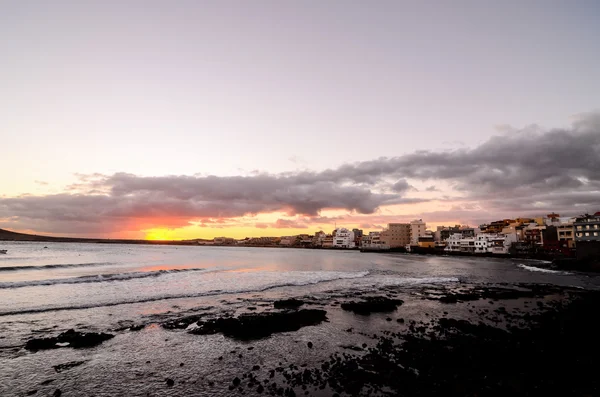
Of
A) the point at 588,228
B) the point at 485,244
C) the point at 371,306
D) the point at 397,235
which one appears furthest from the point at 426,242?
the point at 371,306

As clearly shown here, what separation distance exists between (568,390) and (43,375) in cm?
2004

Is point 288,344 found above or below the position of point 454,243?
above

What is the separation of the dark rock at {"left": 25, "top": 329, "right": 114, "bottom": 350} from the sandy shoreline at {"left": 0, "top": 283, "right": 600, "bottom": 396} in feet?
1.49

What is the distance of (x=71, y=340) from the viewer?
1706cm

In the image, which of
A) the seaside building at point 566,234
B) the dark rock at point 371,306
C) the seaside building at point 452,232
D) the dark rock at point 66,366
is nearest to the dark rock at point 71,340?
the dark rock at point 66,366

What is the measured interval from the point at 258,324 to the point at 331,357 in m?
7.02

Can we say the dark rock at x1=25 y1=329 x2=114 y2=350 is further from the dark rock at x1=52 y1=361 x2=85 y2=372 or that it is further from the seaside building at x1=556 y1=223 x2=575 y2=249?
the seaside building at x1=556 y1=223 x2=575 y2=249

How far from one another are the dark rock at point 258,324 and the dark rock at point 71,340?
195 inches

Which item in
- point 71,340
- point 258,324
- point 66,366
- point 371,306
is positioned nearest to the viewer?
point 66,366

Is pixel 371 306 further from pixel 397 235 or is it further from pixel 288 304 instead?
pixel 397 235

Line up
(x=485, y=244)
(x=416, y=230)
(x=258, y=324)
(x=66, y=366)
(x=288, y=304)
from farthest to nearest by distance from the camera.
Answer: (x=416, y=230), (x=485, y=244), (x=288, y=304), (x=258, y=324), (x=66, y=366)

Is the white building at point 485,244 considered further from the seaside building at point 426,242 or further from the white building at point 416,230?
the white building at point 416,230

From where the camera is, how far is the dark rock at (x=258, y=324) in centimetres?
1936

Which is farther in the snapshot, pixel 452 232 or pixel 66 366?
pixel 452 232
